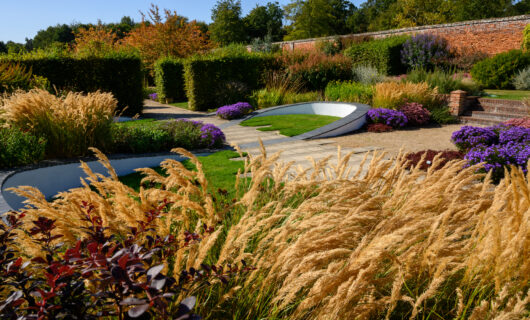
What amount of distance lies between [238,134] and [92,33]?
22020mm

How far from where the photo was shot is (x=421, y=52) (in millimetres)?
21406

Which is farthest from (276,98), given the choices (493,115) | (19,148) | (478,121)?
(19,148)

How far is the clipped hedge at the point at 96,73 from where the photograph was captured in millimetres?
14086

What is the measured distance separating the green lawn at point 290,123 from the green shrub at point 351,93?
198 centimetres

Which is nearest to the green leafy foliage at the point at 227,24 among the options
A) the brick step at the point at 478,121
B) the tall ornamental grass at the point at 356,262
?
the brick step at the point at 478,121

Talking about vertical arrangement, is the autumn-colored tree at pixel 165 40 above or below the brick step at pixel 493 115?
above

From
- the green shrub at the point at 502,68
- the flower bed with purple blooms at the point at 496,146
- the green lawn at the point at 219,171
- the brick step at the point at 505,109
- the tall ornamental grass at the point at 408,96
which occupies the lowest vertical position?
the green lawn at the point at 219,171

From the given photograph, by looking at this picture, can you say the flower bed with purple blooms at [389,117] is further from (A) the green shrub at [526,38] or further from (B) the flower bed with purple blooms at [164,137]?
(A) the green shrub at [526,38]

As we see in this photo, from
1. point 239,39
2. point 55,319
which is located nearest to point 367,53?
point 55,319

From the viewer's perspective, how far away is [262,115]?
14219mm

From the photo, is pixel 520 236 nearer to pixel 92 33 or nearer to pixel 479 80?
pixel 479 80

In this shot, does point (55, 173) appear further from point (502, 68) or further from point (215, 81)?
point (502, 68)

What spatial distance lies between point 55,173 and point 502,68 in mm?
17800

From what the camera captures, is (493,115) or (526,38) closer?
(493,115)
